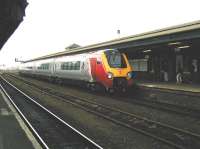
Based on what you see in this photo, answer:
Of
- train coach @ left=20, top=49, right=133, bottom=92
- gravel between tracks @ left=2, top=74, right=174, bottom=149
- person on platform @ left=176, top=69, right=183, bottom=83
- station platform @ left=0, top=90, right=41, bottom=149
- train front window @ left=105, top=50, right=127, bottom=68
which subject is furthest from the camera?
person on platform @ left=176, top=69, right=183, bottom=83

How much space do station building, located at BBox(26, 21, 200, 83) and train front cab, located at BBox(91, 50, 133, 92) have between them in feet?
9.58

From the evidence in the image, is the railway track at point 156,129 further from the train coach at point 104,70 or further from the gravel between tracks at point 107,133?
the train coach at point 104,70

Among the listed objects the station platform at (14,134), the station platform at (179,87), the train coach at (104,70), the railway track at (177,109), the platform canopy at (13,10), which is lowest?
the railway track at (177,109)

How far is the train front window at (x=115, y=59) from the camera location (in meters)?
24.0

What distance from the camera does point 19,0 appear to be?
58.1 ft

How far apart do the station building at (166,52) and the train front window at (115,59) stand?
106 inches

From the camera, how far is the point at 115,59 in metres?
24.2

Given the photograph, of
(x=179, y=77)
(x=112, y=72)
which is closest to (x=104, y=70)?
(x=112, y=72)

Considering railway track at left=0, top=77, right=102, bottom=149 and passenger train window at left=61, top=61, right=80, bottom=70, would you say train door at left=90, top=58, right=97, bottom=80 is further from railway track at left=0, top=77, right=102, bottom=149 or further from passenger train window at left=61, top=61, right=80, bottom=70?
railway track at left=0, top=77, right=102, bottom=149

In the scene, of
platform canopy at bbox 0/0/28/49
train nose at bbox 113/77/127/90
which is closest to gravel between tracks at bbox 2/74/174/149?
platform canopy at bbox 0/0/28/49

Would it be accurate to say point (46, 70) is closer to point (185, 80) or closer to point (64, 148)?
point (185, 80)

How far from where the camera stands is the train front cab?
23.5 meters

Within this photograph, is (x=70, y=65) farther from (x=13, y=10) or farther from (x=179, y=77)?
(x=13, y=10)

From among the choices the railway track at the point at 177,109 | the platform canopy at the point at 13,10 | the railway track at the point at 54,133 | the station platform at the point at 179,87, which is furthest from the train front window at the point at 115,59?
the railway track at the point at 54,133
